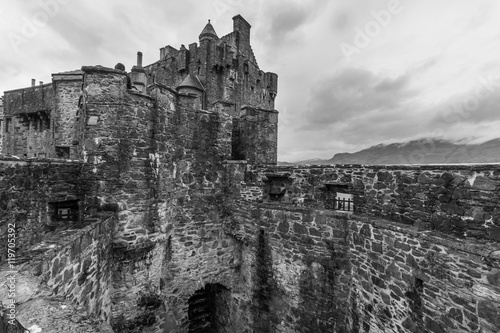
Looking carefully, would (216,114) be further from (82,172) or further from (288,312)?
(288,312)

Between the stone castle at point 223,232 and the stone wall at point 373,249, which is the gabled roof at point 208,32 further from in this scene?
the stone wall at point 373,249

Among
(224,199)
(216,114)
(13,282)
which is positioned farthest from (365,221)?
(13,282)

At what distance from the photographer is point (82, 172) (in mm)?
6051

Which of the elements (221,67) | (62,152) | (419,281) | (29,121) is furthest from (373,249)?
(29,121)

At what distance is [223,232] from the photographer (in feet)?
29.5

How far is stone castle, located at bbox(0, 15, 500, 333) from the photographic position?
13.6 feet

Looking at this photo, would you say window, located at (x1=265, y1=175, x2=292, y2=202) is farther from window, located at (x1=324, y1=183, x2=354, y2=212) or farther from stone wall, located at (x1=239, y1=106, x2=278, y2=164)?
window, located at (x1=324, y1=183, x2=354, y2=212)

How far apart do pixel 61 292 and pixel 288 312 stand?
21.3ft

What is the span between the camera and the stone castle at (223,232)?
4137mm

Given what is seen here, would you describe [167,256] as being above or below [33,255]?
below

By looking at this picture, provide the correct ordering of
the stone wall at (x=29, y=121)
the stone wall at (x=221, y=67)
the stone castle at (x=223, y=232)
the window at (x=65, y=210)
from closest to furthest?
the stone castle at (x=223, y=232) → the window at (x=65, y=210) → the stone wall at (x=29, y=121) → the stone wall at (x=221, y=67)

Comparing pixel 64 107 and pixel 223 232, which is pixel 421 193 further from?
pixel 64 107

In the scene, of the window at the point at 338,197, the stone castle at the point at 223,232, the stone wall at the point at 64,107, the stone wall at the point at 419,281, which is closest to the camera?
the stone wall at the point at 419,281

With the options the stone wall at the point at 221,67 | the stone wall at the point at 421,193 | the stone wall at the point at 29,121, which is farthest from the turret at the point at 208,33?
the stone wall at the point at 421,193
